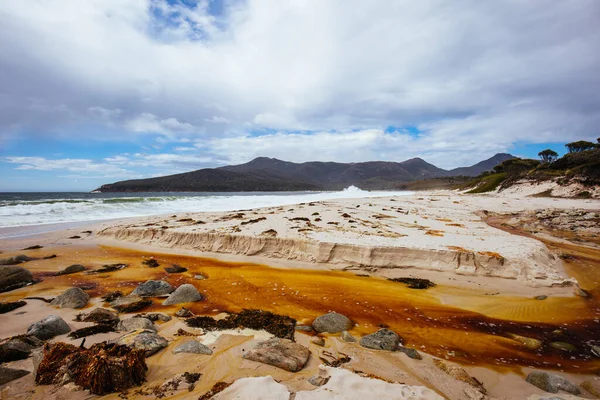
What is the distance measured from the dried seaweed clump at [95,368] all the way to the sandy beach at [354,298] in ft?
0.44

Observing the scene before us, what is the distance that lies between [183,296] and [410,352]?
207 inches

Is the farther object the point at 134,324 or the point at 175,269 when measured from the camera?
the point at 175,269

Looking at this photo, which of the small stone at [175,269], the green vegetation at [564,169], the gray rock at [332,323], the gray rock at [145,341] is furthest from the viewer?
the green vegetation at [564,169]

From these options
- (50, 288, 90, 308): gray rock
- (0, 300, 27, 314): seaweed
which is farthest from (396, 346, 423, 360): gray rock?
(0, 300, 27, 314): seaweed

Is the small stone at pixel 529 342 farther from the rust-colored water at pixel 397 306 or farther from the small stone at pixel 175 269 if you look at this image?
the small stone at pixel 175 269

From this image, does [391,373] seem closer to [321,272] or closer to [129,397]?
[129,397]

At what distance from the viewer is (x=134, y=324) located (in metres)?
4.98

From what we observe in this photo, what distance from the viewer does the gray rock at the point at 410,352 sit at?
169 inches

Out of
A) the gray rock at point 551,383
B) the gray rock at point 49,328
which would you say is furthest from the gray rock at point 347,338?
the gray rock at point 49,328

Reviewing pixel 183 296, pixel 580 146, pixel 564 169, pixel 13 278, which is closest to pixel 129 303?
pixel 183 296

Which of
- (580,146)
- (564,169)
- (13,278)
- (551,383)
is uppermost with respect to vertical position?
(580,146)

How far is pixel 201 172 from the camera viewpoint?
125 metres

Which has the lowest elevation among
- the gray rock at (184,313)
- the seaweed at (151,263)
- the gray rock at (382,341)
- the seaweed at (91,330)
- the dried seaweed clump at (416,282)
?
the dried seaweed clump at (416,282)

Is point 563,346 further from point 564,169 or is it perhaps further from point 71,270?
point 564,169
